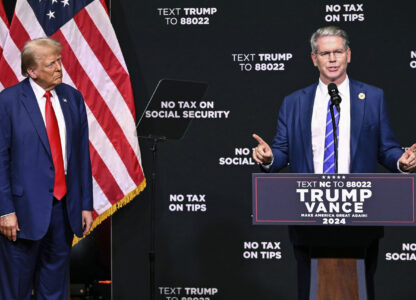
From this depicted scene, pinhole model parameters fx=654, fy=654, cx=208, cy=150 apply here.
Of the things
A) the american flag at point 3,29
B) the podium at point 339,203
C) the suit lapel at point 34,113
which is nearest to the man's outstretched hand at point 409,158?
the podium at point 339,203

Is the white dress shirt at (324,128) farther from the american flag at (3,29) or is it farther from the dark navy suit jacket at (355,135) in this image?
the american flag at (3,29)

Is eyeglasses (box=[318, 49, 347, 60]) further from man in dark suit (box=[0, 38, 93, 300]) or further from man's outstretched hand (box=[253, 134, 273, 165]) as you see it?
man in dark suit (box=[0, 38, 93, 300])

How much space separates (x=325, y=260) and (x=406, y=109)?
2.38 metres

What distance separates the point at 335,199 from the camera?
2.83m

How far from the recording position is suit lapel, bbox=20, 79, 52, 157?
3.45 m

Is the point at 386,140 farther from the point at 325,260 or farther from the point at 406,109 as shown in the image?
the point at 406,109

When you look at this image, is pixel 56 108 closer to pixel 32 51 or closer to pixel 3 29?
pixel 32 51

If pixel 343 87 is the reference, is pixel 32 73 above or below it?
above

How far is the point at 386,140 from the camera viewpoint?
3482mm

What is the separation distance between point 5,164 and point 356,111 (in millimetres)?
1863

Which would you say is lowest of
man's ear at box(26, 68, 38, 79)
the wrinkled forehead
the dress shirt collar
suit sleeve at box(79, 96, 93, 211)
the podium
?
the podium

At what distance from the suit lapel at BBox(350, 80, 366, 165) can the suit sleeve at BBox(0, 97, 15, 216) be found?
1793mm

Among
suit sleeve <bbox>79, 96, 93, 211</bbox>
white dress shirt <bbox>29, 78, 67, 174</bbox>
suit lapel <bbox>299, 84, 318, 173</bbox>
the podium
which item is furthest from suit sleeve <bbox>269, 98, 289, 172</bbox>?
white dress shirt <bbox>29, 78, 67, 174</bbox>

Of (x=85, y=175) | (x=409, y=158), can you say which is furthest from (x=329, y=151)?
(x=85, y=175)
